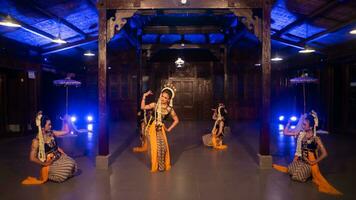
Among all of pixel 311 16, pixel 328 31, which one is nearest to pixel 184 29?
pixel 311 16

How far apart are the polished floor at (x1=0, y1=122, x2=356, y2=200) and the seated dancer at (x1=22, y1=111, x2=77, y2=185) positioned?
0.51 ft

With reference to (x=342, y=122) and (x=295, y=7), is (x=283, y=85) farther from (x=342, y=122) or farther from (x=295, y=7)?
(x=295, y=7)

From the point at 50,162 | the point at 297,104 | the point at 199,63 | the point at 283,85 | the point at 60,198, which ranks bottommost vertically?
the point at 60,198

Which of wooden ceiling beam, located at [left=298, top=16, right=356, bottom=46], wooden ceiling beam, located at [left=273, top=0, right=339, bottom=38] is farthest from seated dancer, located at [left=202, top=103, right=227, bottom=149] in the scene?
wooden ceiling beam, located at [left=298, top=16, right=356, bottom=46]

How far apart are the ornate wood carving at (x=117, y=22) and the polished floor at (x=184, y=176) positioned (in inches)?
111

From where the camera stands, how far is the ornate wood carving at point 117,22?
18.7ft

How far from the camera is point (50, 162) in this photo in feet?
15.5

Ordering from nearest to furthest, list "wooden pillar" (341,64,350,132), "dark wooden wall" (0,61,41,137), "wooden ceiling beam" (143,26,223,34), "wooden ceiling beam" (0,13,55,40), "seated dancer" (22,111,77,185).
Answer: "seated dancer" (22,111,77,185)
"wooden ceiling beam" (0,13,55,40)
"dark wooden wall" (0,61,41,137)
"wooden pillar" (341,64,350,132)
"wooden ceiling beam" (143,26,223,34)

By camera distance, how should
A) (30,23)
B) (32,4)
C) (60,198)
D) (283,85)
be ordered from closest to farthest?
(60,198), (32,4), (30,23), (283,85)

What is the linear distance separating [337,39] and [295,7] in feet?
8.85

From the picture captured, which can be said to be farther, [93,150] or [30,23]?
[30,23]

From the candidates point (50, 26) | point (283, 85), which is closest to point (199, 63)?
point (283, 85)

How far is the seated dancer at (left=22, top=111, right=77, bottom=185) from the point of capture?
15.0 ft

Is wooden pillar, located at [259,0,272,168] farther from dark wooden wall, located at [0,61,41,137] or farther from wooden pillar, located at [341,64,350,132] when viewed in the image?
dark wooden wall, located at [0,61,41,137]
